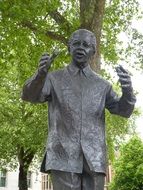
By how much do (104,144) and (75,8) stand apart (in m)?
13.1

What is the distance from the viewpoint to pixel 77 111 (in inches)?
171

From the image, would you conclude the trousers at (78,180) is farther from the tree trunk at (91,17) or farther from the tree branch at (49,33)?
the tree branch at (49,33)

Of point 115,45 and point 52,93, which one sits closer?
point 52,93

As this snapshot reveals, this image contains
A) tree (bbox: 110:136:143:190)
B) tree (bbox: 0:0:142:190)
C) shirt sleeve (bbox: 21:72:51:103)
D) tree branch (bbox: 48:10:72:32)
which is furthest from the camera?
tree (bbox: 110:136:143:190)

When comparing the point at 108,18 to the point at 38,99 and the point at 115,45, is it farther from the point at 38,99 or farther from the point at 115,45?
the point at 38,99

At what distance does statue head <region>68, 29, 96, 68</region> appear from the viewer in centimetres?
454

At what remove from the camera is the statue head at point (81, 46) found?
454 centimetres

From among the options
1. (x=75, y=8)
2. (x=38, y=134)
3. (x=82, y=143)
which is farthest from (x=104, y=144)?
(x=38, y=134)

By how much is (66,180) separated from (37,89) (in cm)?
87

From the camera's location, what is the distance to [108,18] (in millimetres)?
17781

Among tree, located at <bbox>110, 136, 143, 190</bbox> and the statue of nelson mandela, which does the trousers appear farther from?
tree, located at <bbox>110, 136, 143, 190</bbox>

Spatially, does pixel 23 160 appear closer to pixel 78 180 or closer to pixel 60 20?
pixel 60 20

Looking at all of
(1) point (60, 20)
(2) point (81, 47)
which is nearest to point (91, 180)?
(2) point (81, 47)

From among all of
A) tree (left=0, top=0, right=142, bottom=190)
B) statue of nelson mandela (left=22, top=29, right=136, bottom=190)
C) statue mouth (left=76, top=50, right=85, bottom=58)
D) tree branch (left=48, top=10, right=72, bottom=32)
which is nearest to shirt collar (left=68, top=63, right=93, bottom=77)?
statue of nelson mandela (left=22, top=29, right=136, bottom=190)
